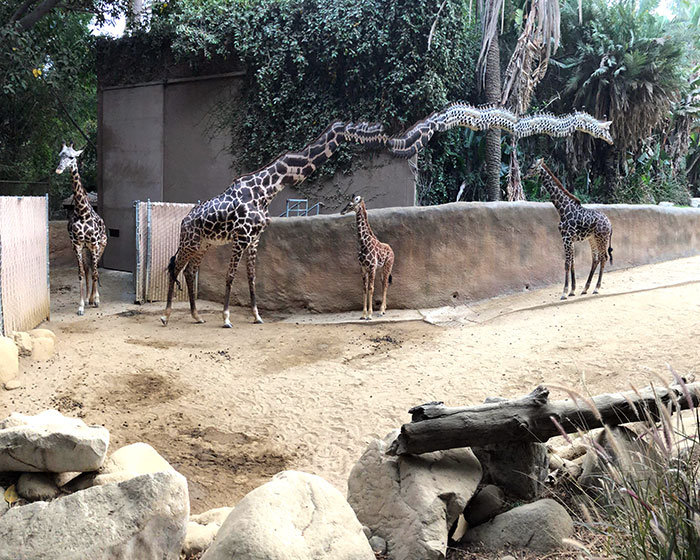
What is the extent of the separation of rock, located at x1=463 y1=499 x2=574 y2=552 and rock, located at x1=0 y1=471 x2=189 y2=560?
5.19ft

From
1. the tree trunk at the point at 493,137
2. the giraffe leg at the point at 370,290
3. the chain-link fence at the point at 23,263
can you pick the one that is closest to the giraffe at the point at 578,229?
the giraffe leg at the point at 370,290

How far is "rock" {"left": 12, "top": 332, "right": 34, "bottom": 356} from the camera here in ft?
21.9

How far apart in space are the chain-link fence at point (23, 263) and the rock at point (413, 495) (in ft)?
16.1

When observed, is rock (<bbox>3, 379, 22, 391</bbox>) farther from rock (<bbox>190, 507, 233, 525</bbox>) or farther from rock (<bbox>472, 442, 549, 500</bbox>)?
rock (<bbox>472, 442, 549, 500</bbox>)

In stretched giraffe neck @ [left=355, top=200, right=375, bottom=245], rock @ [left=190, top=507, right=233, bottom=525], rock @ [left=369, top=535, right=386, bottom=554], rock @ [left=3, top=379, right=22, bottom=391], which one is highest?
stretched giraffe neck @ [left=355, top=200, right=375, bottom=245]

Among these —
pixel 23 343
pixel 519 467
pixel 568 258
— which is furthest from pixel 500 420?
pixel 568 258

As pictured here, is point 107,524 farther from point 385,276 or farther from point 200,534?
point 385,276

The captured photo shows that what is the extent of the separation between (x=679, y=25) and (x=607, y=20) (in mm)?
1546

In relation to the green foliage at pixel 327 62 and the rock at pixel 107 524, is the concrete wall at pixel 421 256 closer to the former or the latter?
the green foliage at pixel 327 62

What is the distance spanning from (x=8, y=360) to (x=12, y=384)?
0.76 feet

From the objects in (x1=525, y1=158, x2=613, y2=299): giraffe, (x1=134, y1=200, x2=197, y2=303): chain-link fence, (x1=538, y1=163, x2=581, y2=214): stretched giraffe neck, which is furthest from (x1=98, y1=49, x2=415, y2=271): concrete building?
(x1=525, y1=158, x2=613, y2=299): giraffe

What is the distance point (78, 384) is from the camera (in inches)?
247

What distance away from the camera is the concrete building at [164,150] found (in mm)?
13320

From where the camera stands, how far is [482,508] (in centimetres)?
363
